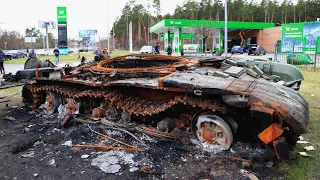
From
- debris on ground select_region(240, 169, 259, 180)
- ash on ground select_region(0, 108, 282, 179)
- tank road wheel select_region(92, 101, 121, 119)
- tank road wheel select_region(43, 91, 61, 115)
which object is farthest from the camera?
tank road wheel select_region(43, 91, 61, 115)

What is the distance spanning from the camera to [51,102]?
24.5 ft

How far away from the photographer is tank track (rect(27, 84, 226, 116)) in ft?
15.4

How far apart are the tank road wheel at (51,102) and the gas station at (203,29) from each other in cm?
2563

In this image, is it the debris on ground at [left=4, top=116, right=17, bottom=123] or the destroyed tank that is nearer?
the destroyed tank

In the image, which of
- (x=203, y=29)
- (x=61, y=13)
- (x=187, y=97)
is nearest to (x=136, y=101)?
(x=187, y=97)

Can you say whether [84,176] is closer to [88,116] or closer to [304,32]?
[88,116]

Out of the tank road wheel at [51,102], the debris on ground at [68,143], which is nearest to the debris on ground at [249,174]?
the debris on ground at [68,143]

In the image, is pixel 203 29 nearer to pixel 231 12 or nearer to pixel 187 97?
pixel 231 12

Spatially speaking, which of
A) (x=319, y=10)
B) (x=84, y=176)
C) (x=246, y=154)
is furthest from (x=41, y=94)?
(x=319, y=10)

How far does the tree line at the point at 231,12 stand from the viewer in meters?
→ 55.5

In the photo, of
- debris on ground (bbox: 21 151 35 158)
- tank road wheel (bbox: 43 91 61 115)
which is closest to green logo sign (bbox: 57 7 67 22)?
tank road wheel (bbox: 43 91 61 115)

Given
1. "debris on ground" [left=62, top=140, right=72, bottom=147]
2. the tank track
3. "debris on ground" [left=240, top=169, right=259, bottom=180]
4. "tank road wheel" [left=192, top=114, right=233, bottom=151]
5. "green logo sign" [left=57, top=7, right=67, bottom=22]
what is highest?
"green logo sign" [left=57, top=7, right=67, bottom=22]

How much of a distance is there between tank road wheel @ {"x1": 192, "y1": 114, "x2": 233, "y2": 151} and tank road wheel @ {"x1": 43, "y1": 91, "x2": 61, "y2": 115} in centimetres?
407

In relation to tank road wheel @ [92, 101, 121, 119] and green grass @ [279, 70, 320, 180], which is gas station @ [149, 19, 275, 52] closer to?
green grass @ [279, 70, 320, 180]
